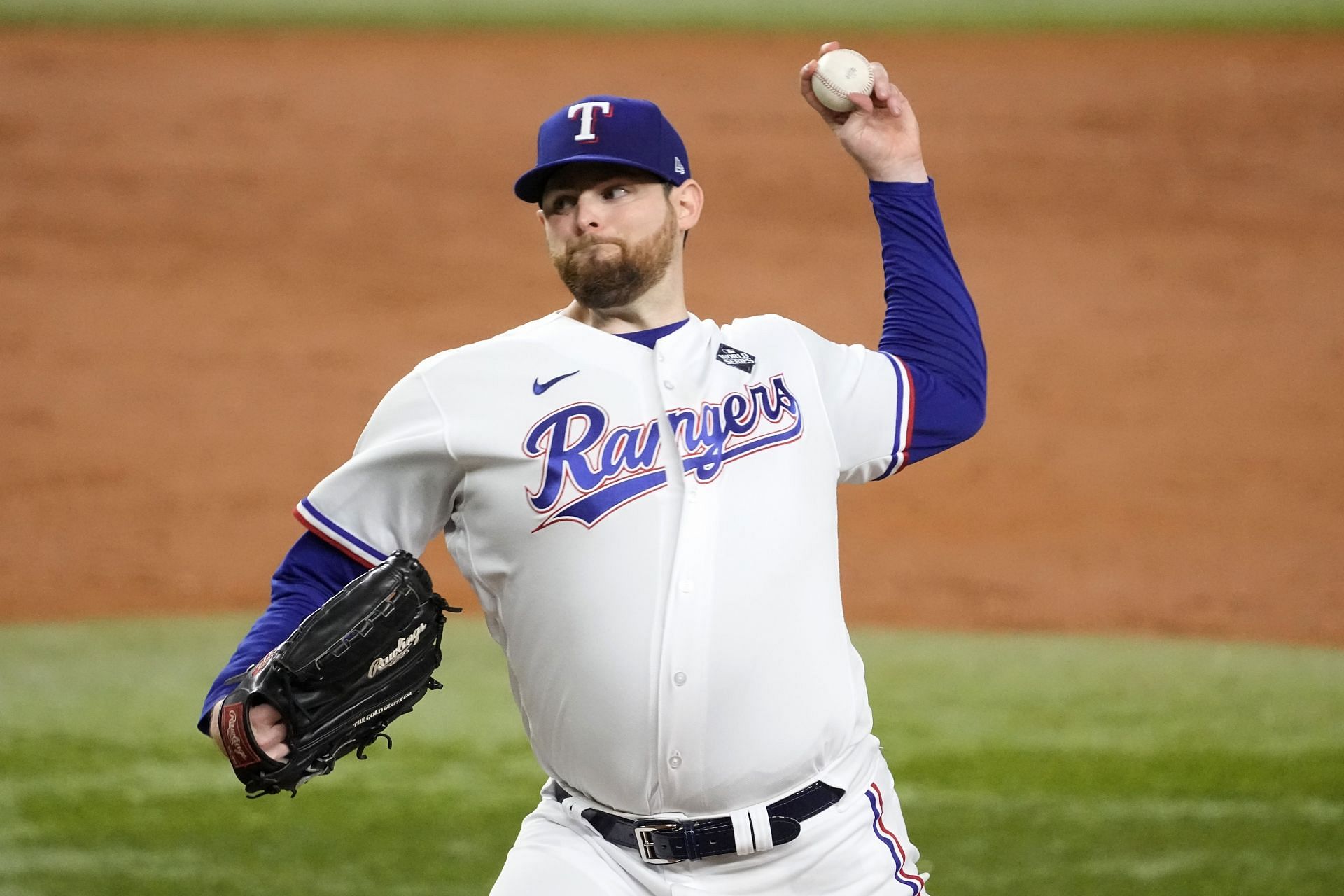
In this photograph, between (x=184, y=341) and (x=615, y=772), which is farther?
(x=184, y=341)

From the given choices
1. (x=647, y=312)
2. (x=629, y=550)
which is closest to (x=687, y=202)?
(x=647, y=312)

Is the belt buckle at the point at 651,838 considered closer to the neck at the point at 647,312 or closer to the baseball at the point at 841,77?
the neck at the point at 647,312

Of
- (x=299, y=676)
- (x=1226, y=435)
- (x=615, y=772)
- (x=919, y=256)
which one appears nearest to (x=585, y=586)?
(x=615, y=772)

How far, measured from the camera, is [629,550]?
8.77 ft

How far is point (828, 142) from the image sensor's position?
40.9 feet

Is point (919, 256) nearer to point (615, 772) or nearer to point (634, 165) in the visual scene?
point (634, 165)

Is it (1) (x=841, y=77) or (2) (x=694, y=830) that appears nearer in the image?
(2) (x=694, y=830)

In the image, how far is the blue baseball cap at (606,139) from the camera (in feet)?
9.23

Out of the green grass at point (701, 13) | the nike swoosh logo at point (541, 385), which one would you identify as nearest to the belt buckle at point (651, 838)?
the nike swoosh logo at point (541, 385)

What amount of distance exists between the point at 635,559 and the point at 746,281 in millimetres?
8227

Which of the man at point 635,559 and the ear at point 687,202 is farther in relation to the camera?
the ear at point 687,202

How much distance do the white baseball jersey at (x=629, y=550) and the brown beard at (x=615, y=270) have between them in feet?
0.39

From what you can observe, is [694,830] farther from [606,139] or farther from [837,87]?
[837,87]

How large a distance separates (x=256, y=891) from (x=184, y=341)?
20.0 ft
